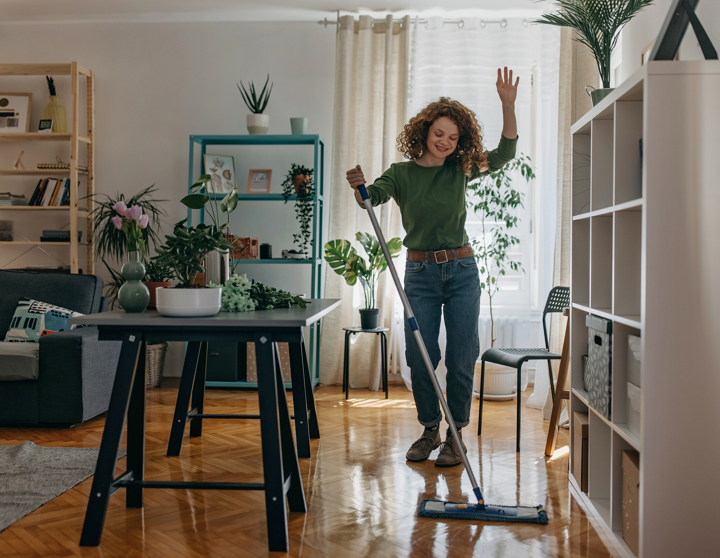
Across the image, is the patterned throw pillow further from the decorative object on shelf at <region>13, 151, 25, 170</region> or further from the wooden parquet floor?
the decorative object on shelf at <region>13, 151, 25, 170</region>

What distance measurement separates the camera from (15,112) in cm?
499

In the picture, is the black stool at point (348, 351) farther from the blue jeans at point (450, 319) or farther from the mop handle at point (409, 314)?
the mop handle at point (409, 314)

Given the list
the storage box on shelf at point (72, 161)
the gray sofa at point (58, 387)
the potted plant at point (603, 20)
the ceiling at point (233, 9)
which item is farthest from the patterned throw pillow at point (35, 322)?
the potted plant at point (603, 20)

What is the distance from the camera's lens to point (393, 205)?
15.1 ft

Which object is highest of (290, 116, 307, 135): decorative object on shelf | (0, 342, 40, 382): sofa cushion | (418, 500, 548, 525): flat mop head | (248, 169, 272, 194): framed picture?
(290, 116, 307, 135): decorative object on shelf

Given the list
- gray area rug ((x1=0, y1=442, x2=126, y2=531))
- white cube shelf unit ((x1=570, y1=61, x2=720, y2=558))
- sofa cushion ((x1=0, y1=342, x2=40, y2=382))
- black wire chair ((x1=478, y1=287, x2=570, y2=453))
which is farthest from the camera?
sofa cushion ((x1=0, y1=342, x2=40, y2=382))

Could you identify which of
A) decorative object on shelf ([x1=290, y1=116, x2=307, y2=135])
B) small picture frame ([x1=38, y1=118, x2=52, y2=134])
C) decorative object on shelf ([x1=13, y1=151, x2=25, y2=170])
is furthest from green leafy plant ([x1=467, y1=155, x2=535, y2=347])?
decorative object on shelf ([x1=13, y1=151, x2=25, y2=170])

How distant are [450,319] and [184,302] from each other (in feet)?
3.95

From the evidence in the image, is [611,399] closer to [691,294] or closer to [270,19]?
[691,294]

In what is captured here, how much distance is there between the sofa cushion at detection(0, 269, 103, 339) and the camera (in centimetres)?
379

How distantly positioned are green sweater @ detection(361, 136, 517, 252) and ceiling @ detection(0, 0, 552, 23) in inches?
89.8

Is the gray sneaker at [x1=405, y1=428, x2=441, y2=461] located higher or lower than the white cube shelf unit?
lower

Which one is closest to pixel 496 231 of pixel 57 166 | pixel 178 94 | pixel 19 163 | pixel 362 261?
pixel 362 261

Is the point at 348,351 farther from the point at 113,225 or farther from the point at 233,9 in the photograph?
the point at 233,9
